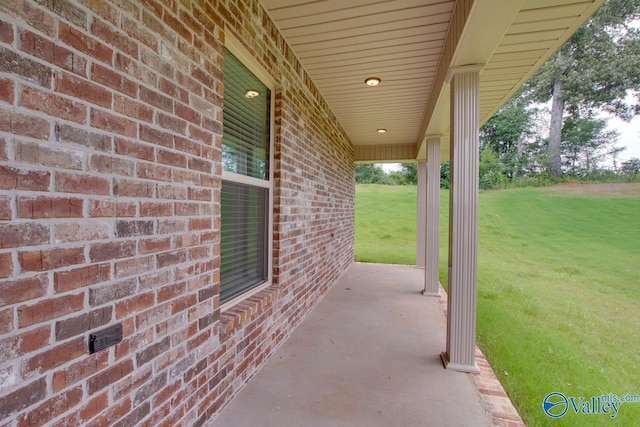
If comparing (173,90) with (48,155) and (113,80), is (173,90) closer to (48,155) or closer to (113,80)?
(113,80)

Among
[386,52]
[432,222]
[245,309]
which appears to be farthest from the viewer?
[432,222]

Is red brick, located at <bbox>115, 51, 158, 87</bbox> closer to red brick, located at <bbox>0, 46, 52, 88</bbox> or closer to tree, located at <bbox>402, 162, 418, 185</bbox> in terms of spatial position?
red brick, located at <bbox>0, 46, 52, 88</bbox>

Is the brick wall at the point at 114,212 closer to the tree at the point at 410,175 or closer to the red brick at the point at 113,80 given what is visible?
the red brick at the point at 113,80

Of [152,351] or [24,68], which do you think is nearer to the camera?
[24,68]

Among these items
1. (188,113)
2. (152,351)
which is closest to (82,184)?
(188,113)

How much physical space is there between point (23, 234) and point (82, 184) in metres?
0.24

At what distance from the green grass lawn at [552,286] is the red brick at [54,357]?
260 cm

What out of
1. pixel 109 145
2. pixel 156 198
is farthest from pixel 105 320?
pixel 109 145

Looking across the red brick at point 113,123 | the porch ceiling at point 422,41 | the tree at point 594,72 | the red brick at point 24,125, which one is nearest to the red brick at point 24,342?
the red brick at point 24,125

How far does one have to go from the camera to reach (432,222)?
4.90m

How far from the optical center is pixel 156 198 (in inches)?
52.6

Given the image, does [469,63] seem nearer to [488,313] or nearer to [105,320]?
[105,320]

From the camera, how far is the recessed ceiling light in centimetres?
341

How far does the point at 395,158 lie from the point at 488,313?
380 centimetres
